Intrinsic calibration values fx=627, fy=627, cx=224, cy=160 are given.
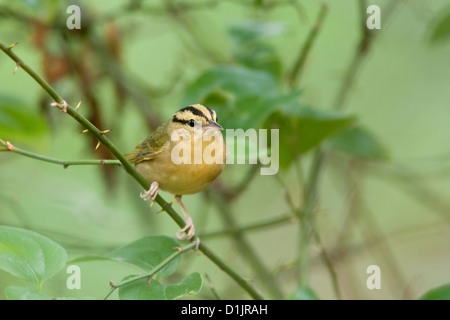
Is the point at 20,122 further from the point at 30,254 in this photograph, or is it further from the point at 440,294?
the point at 440,294

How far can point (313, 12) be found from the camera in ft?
15.2

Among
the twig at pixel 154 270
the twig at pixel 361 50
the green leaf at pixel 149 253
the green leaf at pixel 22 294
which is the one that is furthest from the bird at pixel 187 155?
the twig at pixel 361 50

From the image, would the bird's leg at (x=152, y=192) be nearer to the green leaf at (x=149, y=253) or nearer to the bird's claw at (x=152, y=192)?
the bird's claw at (x=152, y=192)

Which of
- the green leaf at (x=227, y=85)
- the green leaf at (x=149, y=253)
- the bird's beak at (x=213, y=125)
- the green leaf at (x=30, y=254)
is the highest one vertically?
the green leaf at (x=227, y=85)

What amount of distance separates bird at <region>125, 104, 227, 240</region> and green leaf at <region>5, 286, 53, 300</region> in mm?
692

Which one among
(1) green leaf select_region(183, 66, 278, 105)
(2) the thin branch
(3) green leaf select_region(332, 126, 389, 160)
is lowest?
(2) the thin branch

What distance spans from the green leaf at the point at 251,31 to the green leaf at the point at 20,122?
3.52 ft

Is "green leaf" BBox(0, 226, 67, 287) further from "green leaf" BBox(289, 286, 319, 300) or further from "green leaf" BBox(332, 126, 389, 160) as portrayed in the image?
"green leaf" BBox(332, 126, 389, 160)

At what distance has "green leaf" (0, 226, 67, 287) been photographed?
153 cm

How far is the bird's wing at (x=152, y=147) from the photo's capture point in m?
2.32

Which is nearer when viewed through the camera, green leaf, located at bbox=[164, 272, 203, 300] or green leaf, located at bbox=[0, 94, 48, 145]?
green leaf, located at bbox=[164, 272, 203, 300]

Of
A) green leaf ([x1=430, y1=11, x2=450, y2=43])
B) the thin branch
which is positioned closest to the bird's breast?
the thin branch
